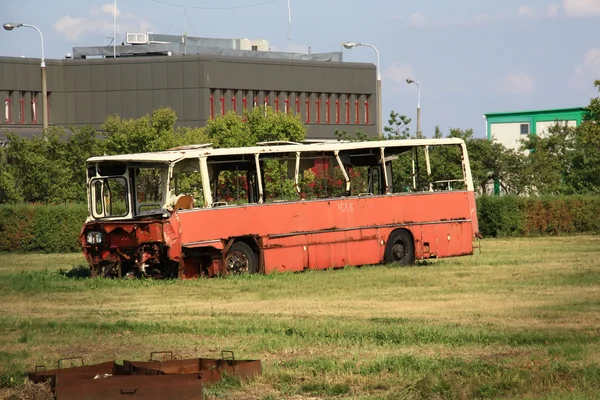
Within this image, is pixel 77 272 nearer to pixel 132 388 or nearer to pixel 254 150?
pixel 254 150

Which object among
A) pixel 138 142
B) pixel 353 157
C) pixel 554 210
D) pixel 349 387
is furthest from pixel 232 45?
pixel 349 387

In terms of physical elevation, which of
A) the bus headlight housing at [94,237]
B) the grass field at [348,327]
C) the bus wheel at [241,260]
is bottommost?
the grass field at [348,327]

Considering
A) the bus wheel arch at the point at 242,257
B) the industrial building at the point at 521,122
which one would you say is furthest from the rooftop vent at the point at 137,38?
the bus wheel arch at the point at 242,257

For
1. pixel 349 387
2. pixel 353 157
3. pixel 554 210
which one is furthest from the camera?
pixel 554 210

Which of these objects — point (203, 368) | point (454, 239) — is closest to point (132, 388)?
point (203, 368)

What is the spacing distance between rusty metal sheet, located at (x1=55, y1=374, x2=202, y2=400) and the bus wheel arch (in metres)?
16.6

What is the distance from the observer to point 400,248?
31578 mm

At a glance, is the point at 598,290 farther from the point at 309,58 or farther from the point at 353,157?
the point at 309,58

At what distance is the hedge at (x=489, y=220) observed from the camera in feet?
136

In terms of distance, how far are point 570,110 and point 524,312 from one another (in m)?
92.5

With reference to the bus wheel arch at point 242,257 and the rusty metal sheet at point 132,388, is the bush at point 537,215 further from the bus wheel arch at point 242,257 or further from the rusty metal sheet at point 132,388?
the rusty metal sheet at point 132,388

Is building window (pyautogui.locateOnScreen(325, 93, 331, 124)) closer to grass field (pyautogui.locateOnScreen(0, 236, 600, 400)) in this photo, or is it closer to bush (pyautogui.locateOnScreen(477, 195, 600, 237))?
bush (pyautogui.locateOnScreen(477, 195, 600, 237))

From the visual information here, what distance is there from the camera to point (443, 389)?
1207cm

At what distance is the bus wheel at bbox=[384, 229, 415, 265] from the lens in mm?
31244
